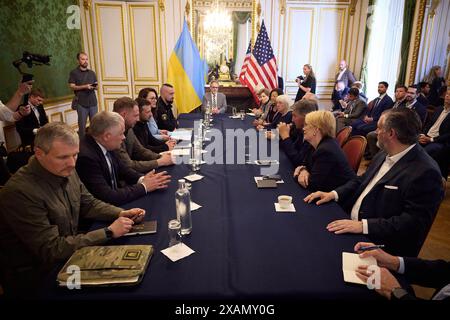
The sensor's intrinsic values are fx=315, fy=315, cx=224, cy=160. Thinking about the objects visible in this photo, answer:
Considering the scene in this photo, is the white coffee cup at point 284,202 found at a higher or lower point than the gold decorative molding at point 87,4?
lower

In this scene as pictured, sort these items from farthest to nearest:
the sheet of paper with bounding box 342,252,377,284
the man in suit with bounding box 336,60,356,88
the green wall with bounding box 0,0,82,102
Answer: the man in suit with bounding box 336,60,356,88 < the green wall with bounding box 0,0,82,102 < the sheet of paper with bounding box 342,252,377,284

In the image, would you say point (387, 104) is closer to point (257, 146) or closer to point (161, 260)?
point (257, 146)

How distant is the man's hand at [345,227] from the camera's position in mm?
1562

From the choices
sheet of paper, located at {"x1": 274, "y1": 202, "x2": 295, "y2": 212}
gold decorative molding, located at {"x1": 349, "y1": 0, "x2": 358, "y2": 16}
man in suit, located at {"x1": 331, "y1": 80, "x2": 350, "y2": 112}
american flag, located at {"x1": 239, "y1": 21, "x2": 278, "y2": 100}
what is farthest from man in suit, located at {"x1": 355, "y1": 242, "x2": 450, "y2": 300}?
gold decorative molding, located at {"x1": 349, "y1": 0, "x2": 358, "y2": 16}

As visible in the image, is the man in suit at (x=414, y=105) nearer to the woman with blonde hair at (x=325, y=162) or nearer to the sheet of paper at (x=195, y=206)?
the woman with blonde hair at (x=325, y=162)

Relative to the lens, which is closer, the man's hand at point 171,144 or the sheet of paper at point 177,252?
the sheet of paper at point 177,252

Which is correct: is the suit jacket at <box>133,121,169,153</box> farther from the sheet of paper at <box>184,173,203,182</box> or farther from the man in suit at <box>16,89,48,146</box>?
the man in suit at <box>16,89,48,146</box>

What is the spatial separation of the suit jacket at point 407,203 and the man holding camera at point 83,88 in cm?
558

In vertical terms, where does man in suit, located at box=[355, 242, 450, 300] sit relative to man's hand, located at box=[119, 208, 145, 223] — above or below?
below

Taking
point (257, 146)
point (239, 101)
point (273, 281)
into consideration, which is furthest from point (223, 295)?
point (239, 101)

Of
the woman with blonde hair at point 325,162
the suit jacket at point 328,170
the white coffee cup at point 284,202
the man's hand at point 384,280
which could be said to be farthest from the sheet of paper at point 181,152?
the man's hand at point 384,280

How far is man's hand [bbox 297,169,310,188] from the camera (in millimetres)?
2174

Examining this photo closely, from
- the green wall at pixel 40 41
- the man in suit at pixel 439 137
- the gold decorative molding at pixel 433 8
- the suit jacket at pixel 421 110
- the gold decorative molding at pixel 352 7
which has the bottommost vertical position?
the man in suit at pixel 439 137

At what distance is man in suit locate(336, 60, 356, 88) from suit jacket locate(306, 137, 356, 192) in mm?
5901
